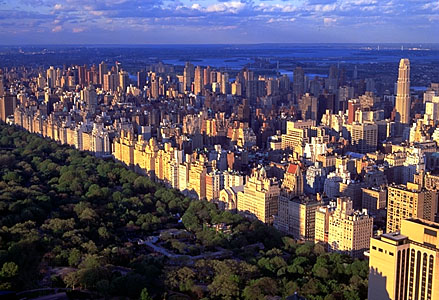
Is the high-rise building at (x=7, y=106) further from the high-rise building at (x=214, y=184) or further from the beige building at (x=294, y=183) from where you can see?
the beige building at (x=294, y=183)

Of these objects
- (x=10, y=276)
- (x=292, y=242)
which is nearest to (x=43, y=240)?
(x=10, y=276)

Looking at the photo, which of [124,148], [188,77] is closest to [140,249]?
[124,148]

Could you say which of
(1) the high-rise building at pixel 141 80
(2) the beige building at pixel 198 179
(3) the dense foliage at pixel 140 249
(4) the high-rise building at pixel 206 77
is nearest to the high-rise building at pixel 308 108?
(2) the beige building at pixel 198 179

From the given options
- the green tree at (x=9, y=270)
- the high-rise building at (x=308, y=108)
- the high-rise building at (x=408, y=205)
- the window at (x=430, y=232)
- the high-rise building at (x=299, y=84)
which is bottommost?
the green tree at (x=9, y=270)

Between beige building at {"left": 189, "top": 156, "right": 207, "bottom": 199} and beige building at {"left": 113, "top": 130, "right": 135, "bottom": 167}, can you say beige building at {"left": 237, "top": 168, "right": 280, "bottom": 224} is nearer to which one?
beige building at {"left": 189, "top": 156, "right": 207, "bottom": 199}

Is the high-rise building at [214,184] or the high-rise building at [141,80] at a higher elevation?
the high-rise building at [141,80]

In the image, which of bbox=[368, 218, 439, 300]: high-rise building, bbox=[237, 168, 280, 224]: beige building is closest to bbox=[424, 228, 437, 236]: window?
bbox=[368, 218, 439, 300]: high-rise building
